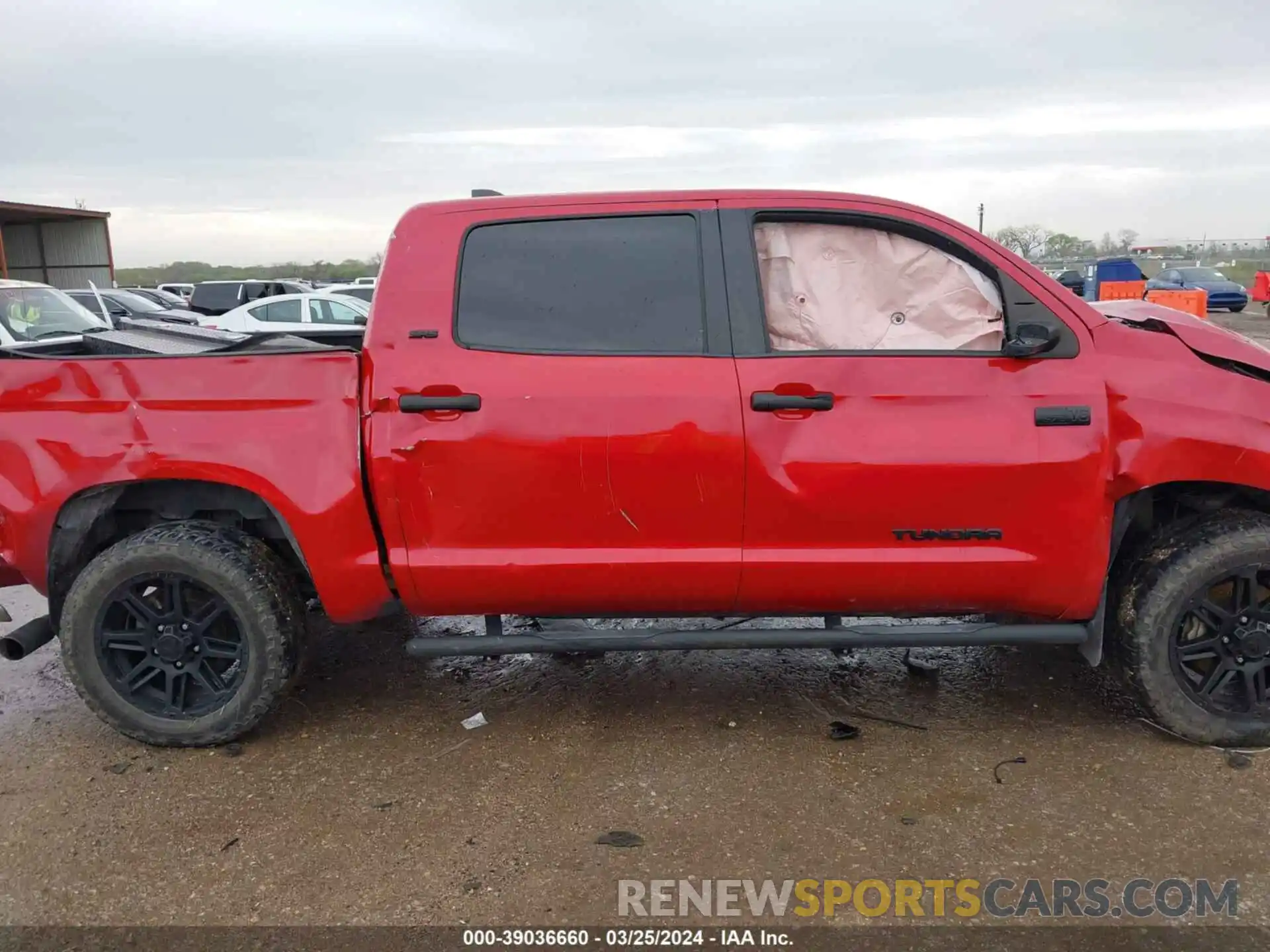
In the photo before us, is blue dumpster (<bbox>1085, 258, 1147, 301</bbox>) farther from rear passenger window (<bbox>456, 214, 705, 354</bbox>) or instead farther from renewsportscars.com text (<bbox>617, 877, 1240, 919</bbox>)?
renewsportscars.com text (<bbox>617, 877, 1240, 919</bbox>)

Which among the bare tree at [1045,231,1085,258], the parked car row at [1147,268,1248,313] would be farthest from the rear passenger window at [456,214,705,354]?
the bare tree at [1045,231,1085,258]

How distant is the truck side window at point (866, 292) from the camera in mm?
3537

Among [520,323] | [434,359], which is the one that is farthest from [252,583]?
[520,323]

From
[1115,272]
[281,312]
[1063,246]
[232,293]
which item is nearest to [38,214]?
[232,293]

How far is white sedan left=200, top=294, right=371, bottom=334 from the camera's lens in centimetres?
1592

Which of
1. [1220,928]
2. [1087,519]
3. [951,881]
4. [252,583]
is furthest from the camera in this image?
[252,583]

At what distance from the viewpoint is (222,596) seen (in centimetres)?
358

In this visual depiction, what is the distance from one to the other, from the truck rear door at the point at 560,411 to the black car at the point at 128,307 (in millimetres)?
15230

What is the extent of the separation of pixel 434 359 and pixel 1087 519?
2.33 meters

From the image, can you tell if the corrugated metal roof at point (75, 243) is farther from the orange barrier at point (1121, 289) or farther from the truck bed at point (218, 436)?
the truck bed at point (218, 436)

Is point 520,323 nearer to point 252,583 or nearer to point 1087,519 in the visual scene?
point 252,583

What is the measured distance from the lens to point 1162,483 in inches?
132

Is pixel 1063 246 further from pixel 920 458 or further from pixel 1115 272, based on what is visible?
pixel 920 458

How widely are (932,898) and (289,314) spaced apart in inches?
608
